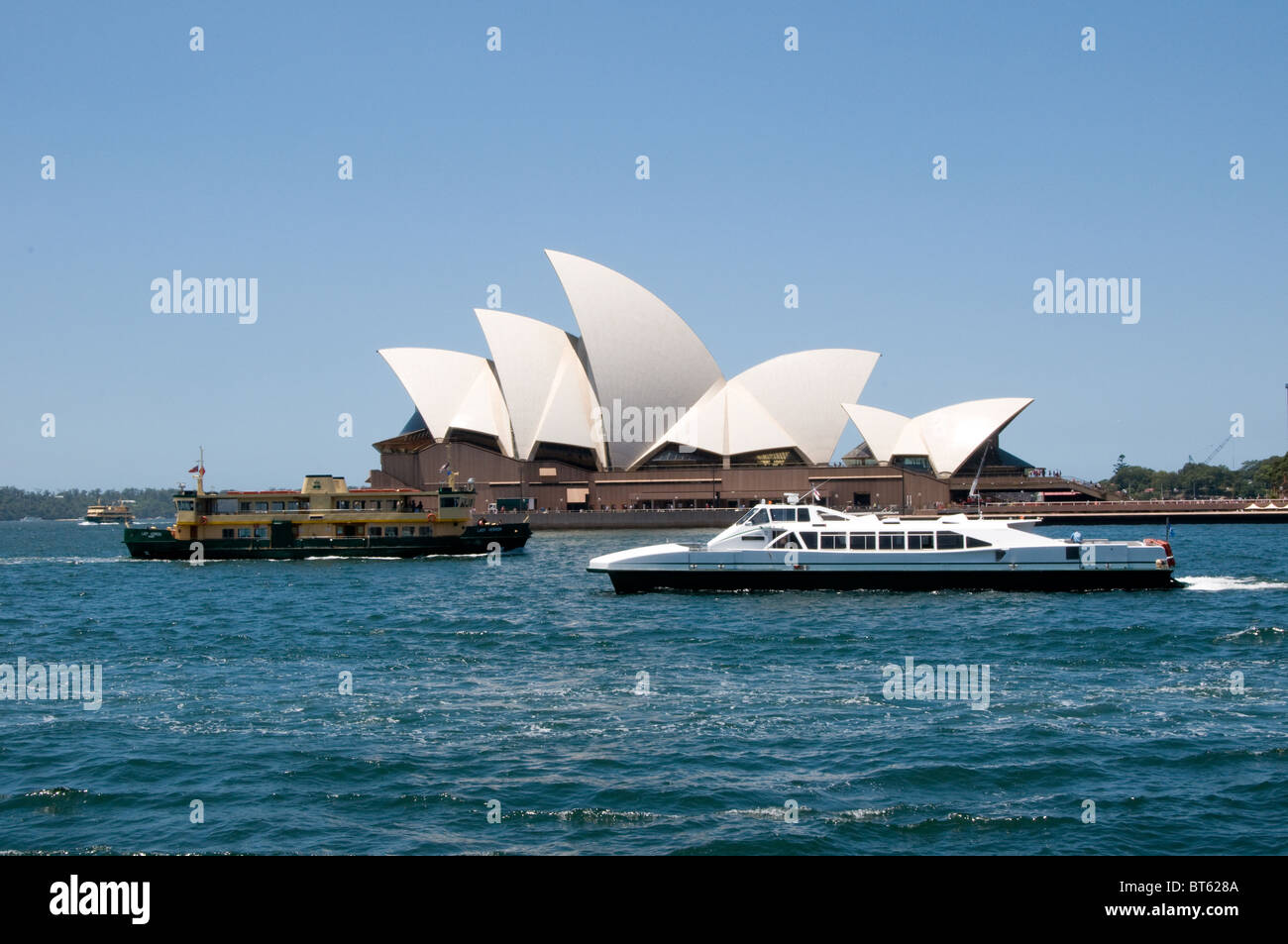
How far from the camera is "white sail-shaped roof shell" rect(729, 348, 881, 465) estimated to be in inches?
4186

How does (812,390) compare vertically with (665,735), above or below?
above

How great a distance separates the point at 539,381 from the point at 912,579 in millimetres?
69514

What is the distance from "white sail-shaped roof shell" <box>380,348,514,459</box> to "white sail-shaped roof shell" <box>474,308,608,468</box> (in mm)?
2135

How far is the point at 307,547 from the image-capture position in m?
63.4

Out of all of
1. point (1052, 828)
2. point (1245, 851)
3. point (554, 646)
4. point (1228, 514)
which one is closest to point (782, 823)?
point (1052, 828)

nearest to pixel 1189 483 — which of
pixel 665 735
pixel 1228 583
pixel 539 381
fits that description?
pixel 539 381

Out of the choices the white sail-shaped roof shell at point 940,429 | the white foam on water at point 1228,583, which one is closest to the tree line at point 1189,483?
the white sail-shaped roof shell at point 940,429

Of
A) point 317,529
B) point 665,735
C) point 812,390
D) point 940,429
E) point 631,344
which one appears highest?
point 631,344

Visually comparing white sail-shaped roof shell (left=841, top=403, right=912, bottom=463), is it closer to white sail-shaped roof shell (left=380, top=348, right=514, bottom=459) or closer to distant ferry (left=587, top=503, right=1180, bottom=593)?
white sail-shaped roof shell (left=380, top=348, right=514, bottom=459)

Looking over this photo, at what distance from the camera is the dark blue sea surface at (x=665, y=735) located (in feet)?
39.7

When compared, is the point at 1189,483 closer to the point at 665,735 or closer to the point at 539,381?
the point at 539,381

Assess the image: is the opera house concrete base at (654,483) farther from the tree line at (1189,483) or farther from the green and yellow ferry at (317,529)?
the tree line at (1189,483)

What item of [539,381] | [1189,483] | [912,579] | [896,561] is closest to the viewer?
[896,561]
